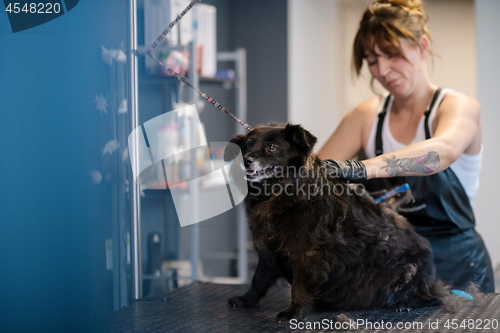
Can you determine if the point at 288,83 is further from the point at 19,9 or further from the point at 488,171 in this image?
the point at 19,9

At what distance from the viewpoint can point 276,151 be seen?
128cm

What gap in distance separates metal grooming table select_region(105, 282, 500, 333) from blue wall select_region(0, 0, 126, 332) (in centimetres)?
17

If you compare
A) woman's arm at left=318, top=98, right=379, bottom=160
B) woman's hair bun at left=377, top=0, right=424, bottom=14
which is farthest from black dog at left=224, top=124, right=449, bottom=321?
woman's hair bun at left=377, top=0, right=424, bottom=14

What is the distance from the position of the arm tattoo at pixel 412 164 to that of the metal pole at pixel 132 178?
2.42ft

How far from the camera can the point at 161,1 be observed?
122 cm

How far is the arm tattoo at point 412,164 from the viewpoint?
53.4 inches

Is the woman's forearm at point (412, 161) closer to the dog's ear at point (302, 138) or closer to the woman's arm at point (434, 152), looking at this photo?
the woman's arm at point (434, 152)

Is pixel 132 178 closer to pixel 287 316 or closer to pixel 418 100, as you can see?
pixel 287 316

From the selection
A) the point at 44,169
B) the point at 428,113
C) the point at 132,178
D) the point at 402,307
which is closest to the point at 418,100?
the point at 428,113

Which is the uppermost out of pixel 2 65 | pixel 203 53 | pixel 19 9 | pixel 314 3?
pixel 314 3

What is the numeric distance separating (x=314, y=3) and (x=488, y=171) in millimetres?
2370

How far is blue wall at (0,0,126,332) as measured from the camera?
0.86 metres

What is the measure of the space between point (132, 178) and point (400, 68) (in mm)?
1139

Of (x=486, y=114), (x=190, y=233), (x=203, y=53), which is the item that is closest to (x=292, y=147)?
(x=190, y=233)
